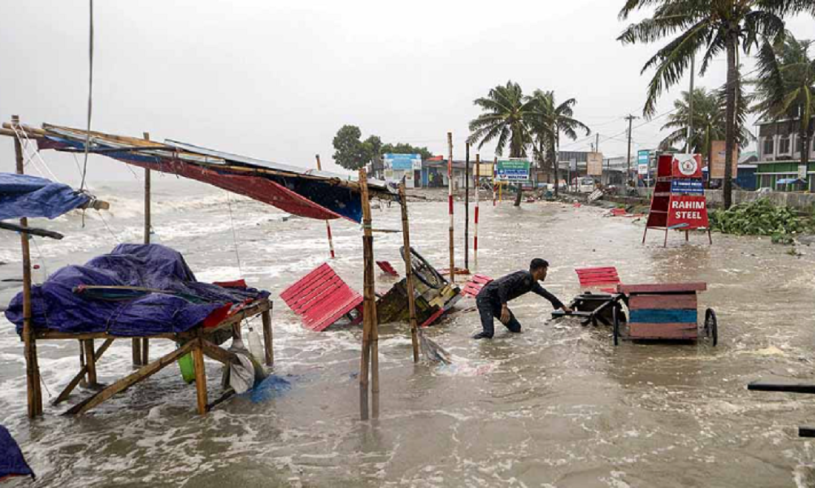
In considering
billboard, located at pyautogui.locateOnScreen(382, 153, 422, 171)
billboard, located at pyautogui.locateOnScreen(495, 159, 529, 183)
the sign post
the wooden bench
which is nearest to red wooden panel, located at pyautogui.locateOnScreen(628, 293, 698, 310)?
the wooden bench

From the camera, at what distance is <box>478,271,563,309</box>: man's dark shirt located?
25.3 feet

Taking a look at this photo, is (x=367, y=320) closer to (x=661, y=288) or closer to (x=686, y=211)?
(x=661, y=288)

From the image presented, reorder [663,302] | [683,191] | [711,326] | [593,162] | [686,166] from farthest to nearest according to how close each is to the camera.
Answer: [593,162] → [683,191] → [686,166] → [711,326] → [663,302]

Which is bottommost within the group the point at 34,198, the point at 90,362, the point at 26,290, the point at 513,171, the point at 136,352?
the point at 136,352

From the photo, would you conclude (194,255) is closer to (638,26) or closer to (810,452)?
(810,452)

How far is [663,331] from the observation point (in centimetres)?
696

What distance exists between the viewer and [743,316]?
8.54 meters

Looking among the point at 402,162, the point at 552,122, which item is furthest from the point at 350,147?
the point at 552,122

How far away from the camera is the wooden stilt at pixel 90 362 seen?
19.6 ft

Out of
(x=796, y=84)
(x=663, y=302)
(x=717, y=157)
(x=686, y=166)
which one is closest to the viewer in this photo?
(x=663, y=302)

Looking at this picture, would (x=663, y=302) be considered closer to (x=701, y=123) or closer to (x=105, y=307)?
(x=105, y=307)

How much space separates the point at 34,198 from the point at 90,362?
98.8 inches

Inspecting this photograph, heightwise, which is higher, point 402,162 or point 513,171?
point 402,162

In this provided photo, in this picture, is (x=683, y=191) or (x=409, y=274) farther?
(x=683, y=191)
